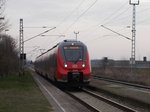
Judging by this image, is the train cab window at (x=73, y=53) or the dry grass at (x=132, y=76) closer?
the train cab window at (x=73, y=53)

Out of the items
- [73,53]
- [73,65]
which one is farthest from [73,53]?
[73,65]

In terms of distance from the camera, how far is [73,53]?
2666 centimetres

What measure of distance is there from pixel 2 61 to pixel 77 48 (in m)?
16.0

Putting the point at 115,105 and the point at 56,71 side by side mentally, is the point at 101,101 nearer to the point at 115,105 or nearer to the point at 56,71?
the point at 115,105

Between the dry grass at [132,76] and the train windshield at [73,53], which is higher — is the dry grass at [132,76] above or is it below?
below

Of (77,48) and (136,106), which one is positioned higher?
(77,48)

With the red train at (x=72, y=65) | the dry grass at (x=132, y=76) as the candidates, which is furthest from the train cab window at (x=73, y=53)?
the dry grass at (x=132, y=76)

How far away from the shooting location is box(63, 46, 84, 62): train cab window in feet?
86.6

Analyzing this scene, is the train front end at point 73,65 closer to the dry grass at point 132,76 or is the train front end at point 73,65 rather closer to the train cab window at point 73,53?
the train cab window at point 73,53

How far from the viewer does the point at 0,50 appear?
40.9m

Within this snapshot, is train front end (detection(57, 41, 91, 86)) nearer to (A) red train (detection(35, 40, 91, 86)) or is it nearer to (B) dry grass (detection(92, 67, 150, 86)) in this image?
(A) red train (detection(35, 40, 91, 86))

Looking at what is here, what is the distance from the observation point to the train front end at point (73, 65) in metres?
25.7

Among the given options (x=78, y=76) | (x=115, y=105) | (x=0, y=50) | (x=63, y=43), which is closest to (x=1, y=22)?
(x=0, y=50)

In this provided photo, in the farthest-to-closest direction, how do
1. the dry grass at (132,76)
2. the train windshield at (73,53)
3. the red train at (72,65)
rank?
the dry grass at (132,76) → the train windshield at (73,53) → the red train at (72,65)
